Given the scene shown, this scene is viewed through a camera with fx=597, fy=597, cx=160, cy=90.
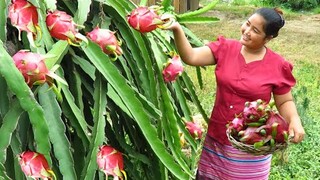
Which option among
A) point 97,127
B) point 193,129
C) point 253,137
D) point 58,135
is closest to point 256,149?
point 253,137

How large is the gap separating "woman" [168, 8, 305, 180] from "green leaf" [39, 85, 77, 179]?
34.9 inches

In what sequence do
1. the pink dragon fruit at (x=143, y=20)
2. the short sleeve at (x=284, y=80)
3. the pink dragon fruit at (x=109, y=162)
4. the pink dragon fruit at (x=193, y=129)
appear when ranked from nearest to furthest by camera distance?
1. the pink dragon fruit at (x=109, y=162)
2. the pink dragon fruit at (x=143, y=20)
3. the pink dragon fruit at (x=193, y=129)
4. the short sleeve at (x=284, y=80)

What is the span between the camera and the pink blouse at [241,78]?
2314 millimetres

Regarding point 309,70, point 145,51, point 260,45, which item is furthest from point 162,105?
point 309,70

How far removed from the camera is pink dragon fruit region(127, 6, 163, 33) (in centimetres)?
162

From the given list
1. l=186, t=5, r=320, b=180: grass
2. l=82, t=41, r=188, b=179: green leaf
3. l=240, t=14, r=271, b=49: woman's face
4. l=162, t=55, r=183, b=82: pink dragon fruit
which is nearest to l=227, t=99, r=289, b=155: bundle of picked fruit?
l=240, t=14, r=271, b=49: woman's face

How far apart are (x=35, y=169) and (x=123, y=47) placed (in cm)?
59

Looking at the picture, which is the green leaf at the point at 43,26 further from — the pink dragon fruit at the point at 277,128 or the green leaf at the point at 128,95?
the pink dragon fruit at the point at 277,128

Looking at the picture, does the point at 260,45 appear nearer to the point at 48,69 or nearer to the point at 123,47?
the point at 123,47

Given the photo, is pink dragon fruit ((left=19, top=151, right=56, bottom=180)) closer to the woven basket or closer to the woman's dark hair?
the woven basket

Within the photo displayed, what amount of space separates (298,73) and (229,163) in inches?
167

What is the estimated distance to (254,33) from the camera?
228cm

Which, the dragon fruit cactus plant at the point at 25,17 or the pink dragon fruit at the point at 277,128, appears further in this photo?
the pink dragon fruit at the point at 277,128

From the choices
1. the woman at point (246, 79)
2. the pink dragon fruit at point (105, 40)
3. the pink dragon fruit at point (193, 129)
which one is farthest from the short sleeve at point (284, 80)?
the pink dragon fruit at point (105, 40)
